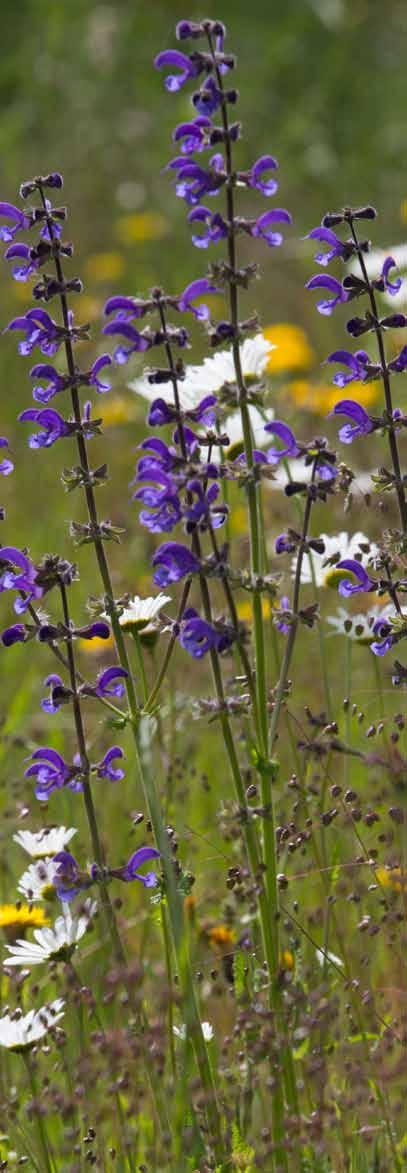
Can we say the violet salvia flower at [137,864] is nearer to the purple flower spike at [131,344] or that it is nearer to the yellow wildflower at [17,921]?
the yellow wildflower at [17,921]

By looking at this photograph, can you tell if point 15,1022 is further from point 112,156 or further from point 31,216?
point 112,156

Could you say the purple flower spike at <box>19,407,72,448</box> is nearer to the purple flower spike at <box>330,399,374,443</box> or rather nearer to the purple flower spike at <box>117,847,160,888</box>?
the purple flower spike at <box>330,399,374,443</box>

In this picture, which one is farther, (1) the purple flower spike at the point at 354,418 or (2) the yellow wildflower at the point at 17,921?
(2) the yellow wildflower at the point at 17,921

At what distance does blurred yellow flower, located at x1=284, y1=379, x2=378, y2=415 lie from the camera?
18.5ft

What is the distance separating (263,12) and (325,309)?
32.3 ft

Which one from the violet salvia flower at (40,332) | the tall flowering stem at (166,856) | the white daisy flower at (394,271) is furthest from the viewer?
the white daisy flower at (394,271)

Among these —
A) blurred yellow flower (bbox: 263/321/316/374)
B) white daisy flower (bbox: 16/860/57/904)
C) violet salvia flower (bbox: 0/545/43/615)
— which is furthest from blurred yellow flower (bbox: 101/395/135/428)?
violet salvia flower (bbox: 0/545/43/615)

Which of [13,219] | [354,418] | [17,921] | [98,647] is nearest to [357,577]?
[354,418]

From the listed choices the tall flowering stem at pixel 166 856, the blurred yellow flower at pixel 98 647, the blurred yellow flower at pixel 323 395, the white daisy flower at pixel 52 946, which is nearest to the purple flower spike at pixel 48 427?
the tall flowering stem at pixel 166 856

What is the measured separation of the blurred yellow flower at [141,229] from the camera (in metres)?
8.22

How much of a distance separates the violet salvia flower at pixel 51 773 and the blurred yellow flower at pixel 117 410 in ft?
11.7

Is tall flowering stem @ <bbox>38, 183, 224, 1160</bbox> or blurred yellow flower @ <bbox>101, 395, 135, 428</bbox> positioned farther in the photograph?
blurred yellow flower @ <bbox>101, 395, 135, 428</bbox>

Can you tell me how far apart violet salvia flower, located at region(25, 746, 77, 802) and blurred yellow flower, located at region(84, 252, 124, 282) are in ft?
19.1

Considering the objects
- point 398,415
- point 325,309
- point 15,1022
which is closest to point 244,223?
point 325,309
